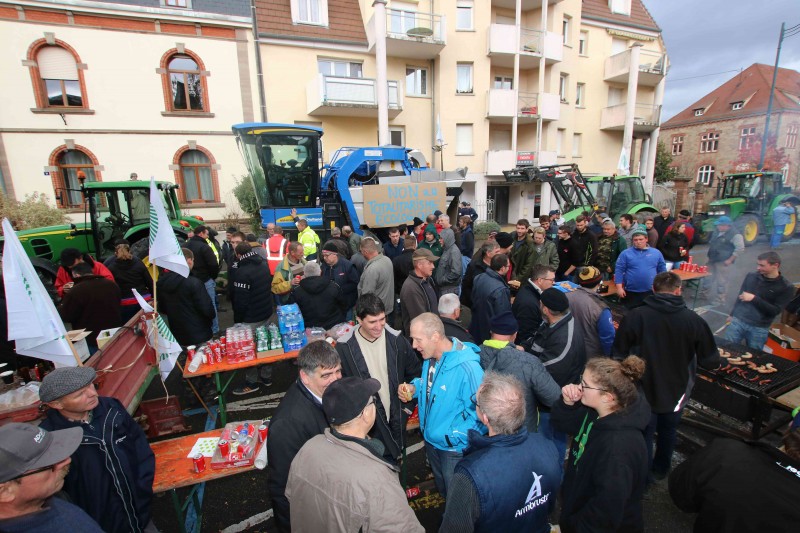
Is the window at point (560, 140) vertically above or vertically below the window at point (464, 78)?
below

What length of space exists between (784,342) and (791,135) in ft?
23.3

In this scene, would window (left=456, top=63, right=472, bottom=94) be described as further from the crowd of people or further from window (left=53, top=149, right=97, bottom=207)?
the crowd of people

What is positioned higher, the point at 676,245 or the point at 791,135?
the point at 791,135

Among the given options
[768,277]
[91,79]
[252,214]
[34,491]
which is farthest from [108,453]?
[91,79]

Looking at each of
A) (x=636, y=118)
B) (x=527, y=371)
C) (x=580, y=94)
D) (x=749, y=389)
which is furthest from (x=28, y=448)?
(x=636, y=118)

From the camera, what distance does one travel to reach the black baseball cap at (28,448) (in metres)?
1.56

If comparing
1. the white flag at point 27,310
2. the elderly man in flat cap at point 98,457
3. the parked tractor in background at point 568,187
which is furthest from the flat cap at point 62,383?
the parked tractor in background at point 568,187

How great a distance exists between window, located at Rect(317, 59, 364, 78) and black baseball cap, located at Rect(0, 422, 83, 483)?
17.3 metres

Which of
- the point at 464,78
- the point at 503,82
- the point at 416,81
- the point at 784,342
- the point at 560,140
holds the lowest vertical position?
the point at 784,342

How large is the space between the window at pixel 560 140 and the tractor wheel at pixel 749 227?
9536 millimetres

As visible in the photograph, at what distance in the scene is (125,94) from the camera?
1441cm

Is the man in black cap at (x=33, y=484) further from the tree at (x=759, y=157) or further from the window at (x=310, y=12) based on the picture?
the window at (x=310, y=12)

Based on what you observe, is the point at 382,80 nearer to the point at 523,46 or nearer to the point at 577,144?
the point at 523,46

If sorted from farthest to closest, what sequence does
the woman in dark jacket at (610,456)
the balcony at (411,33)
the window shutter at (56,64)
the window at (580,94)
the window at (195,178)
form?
the window at (580,94)
the balcony at (411,33)
the window at (195,178)
the window shutter at (56,64)
the woman in dark jacket at (610,456)
